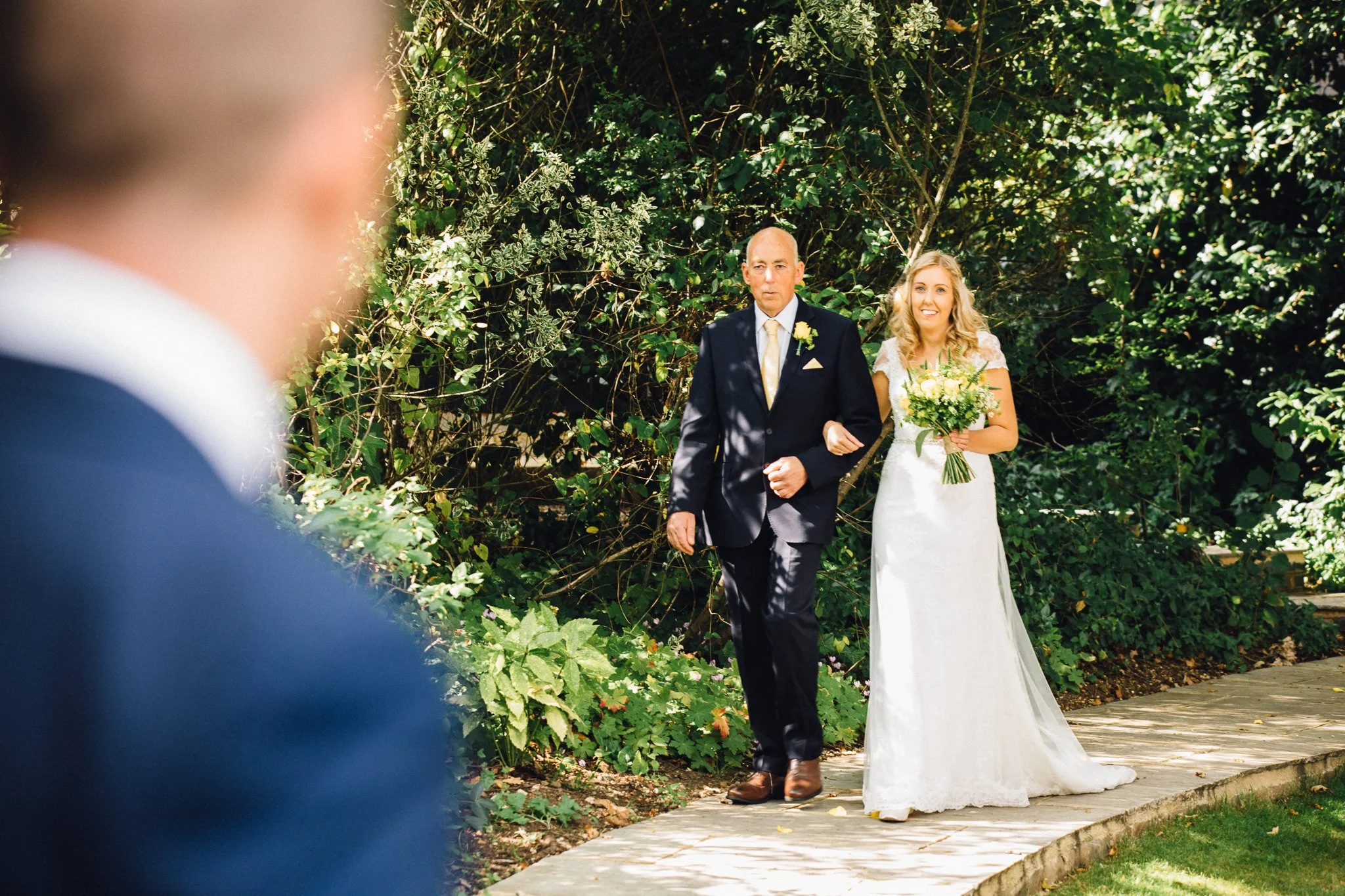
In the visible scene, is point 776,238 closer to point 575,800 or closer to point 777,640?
point 777,640

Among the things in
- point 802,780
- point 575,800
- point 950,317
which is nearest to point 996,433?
point 950,317

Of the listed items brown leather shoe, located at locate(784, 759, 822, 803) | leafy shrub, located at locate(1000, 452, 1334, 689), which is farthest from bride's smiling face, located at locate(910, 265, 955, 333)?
leafy shrub, located at locate(1000, 452, 1334, 689)

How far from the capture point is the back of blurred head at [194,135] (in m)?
0.68

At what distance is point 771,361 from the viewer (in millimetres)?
5020

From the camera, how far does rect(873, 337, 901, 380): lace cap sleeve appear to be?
5.19 metres

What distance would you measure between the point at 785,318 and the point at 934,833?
202 centimetres

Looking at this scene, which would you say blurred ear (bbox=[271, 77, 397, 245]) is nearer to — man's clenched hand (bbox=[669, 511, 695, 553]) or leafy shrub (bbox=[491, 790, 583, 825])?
leafy shrub (bbox=[491, 790, 583, 825])

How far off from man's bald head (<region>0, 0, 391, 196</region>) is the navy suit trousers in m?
4.18

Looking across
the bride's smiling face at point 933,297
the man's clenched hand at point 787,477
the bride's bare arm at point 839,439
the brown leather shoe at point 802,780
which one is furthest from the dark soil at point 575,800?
the bride's smiling face at point 933,297

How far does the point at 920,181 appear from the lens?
20.6 ft

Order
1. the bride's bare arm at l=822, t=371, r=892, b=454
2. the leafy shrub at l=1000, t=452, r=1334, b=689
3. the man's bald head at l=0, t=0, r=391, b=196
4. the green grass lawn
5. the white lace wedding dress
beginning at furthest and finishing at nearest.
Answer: the leafy shrub at l=1000, t=452, r=1334, b=689 < the bride's bare arm at l=822, t=371, r=892, b=454 < the white lace wedding dress < the green grass lawn < the man's bald head at l=0, t=0, r=391, b=196

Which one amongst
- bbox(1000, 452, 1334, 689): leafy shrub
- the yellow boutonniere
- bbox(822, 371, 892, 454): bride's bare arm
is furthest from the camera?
bbox(1000, 452, 1334, 689): leafy shrub

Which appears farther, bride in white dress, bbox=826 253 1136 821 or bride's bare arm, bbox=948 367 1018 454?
bride's bare arm, bbox=948 367 1018 454

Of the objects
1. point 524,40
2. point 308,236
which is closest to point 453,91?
point 524,40
